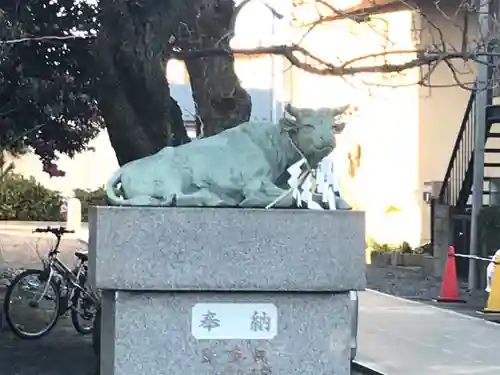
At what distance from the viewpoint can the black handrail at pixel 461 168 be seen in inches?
749

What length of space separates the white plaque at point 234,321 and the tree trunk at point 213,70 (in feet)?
12.0

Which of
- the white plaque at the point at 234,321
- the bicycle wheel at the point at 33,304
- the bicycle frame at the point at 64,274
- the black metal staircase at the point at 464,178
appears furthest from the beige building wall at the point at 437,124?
the white plaque at the point at 234,321

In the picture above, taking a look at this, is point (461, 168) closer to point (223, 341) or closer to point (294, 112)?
point (294, 112)

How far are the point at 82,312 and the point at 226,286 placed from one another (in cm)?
619

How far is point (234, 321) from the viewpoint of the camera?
557cm

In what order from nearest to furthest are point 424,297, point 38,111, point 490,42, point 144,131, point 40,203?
point 144,131 → point 490,42 → point 38,111 → point 424,297 → point 40,203

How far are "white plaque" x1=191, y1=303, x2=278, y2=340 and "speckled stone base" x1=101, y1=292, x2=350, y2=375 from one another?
0.03m

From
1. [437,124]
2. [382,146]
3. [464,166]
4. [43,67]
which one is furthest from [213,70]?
[382,146]

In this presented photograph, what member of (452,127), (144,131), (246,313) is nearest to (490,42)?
(144,131)

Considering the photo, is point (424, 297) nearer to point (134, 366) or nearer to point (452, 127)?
point (452, 127)

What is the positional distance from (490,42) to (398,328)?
13.0 ft

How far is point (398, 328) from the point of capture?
12258mm

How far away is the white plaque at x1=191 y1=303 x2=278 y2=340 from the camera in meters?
5.54

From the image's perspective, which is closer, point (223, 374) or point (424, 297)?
Answer: point (223, 374)
